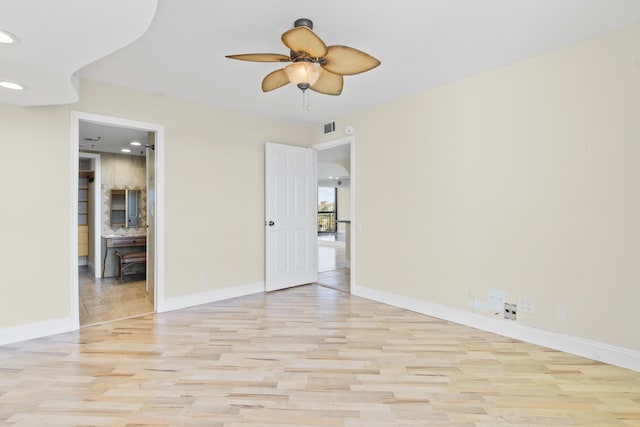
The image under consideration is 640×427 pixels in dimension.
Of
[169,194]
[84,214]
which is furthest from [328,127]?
[84,214]

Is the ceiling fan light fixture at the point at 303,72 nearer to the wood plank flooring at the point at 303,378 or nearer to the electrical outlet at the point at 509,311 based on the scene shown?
the wood plank flooring at the point at 303,378

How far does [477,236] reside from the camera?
3164 millimetres

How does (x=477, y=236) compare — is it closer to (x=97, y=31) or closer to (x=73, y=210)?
(x=97, y=31)

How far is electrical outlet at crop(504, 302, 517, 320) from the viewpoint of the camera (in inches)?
115

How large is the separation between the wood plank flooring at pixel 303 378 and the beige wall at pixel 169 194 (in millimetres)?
604

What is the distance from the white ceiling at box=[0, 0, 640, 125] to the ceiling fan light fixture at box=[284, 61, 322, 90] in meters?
0.29

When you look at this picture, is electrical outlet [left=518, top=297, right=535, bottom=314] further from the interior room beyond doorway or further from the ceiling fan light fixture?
the ceiling fan light fixture

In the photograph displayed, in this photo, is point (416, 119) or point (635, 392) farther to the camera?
point (416, 119)

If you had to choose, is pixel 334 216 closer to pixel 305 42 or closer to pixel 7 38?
pixel 305 42

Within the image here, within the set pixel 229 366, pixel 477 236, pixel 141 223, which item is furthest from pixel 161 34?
pixel 141 223

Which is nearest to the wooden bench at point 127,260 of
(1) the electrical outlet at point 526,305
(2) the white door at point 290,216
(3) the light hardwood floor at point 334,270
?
(2) the white door at point 290,216

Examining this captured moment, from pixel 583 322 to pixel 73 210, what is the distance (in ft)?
14.7

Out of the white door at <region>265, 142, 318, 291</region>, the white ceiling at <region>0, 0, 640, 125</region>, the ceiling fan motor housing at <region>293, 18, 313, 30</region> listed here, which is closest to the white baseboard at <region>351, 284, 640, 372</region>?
the white door at <region>265, 142, 318, 291</region>

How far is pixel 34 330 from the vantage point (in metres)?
2.92
